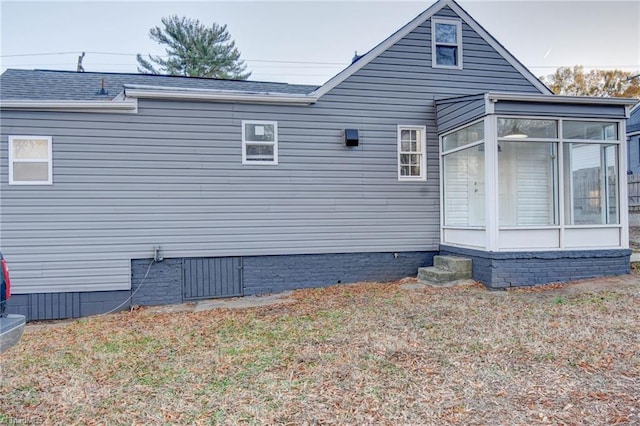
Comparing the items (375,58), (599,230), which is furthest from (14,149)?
(599,230)

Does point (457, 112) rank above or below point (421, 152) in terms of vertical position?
above

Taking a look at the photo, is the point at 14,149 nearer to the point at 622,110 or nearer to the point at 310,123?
the point at 310,123

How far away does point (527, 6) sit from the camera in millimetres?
13867

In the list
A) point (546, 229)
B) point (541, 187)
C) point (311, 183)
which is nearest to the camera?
point (546, 229)

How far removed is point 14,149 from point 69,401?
19.0 feet

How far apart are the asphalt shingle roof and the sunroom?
4.80 meters

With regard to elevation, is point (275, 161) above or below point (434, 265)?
above

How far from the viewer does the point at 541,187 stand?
772 centimetres

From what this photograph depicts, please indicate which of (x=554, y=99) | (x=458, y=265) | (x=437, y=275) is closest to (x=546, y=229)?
(x=458, y=265)

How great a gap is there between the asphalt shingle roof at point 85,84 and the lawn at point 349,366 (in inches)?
198

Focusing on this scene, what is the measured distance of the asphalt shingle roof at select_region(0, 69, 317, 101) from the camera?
27.1 feet

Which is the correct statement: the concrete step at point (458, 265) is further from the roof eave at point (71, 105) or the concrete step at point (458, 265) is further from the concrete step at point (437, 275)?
the roof eave at point (71, 105)

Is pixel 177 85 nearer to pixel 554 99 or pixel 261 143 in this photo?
pixel 261 143

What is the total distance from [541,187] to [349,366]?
20.0 ft
